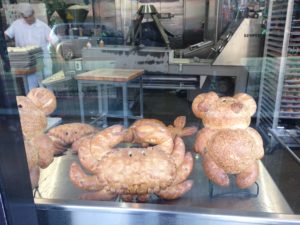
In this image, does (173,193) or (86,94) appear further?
(86,94)

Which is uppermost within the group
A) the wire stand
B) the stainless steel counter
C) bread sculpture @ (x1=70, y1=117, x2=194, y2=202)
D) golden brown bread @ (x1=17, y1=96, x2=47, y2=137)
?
golden brown bread @ (x1=17, y1=96, x2=47, y2=137)

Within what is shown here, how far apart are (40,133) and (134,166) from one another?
258 millimetres

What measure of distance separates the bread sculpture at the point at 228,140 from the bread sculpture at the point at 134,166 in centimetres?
5

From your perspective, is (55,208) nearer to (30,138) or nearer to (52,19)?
(30,138)

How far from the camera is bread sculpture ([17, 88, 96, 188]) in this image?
1.86 ft

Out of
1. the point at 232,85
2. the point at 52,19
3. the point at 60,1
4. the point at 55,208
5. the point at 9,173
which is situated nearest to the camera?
the point at 9,173

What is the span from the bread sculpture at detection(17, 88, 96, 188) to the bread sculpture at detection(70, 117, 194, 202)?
0.28ft

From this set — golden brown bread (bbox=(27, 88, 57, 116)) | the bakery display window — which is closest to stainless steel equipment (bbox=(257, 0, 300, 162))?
the bakery display window

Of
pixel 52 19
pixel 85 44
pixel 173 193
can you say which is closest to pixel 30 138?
pixel 173 193

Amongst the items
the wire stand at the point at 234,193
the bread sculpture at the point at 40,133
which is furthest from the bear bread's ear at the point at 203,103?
the bread sculpture at the point at 40,133

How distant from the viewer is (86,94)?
2697mm

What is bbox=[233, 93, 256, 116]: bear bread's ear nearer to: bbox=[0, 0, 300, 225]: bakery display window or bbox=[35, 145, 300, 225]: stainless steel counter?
bbox=[0, 0, 300, 225]: bakery display window

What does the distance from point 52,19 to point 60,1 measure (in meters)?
0.52

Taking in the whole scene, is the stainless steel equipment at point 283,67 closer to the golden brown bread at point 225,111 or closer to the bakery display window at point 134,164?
the bakery display window at point 134,164
